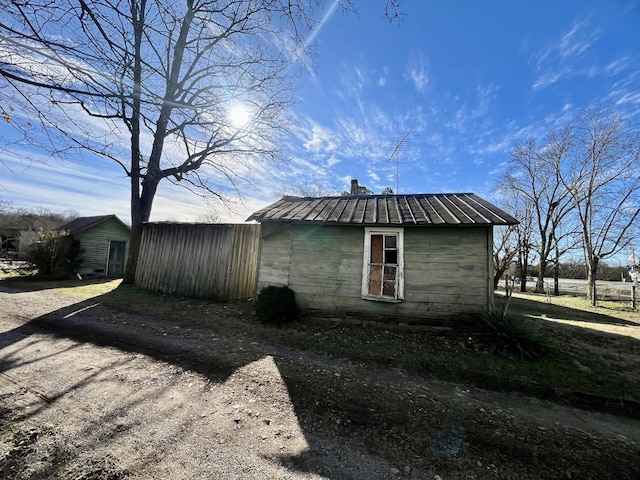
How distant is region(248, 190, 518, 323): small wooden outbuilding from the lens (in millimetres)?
6242

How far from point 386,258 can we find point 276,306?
3.18 m

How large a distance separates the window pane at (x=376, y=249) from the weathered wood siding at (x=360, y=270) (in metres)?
0.31

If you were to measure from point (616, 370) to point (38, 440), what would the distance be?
8473 mm

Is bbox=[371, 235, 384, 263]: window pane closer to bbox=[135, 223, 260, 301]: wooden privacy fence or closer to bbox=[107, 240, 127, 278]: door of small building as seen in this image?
bbox=[135, 223, 260, 301]: wooden privacy fence

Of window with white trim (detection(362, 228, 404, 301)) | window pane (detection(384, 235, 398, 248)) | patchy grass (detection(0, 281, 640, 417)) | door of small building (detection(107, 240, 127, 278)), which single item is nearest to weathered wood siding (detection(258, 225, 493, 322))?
window with white trim (detection(362, 228, 404, 301))

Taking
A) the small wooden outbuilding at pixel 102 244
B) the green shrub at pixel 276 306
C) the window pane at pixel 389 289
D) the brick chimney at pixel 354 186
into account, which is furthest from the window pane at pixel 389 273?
the small wooden outbuilding at pixel 102 244

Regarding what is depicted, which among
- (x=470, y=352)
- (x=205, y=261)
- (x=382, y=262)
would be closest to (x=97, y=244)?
(x=205, y=261)

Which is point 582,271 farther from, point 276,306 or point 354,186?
point 276,306

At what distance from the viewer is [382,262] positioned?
6758mm

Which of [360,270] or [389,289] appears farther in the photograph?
[360,270]

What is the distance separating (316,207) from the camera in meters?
8.14

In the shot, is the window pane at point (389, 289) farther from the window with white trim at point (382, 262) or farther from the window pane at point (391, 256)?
the window pane at point (391, 256)

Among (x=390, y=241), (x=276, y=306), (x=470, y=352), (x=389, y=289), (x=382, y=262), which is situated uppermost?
(x=390, y=241)

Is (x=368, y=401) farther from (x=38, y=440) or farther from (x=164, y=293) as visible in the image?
(x=164, y=293)
